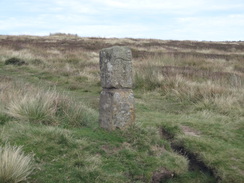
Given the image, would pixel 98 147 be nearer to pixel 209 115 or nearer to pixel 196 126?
pixel 196 126

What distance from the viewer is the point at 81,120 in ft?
21.7

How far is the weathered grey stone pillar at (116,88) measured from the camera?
6.12 meters

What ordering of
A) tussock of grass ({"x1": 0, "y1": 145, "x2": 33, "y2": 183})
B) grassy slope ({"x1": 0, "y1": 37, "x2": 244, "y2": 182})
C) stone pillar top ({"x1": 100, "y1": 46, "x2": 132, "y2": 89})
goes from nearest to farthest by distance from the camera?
1. tussock of grass ({"x1": 0, "y1": 145, "x2": 33, "y2": 183})
2. grassy slope ({"x1": 0, "y1": 37, "x2": 244, "y2": 182})
3. stone pillar top ({"x1": 100, "y1": 46, "x2": 132, "y2": 89})

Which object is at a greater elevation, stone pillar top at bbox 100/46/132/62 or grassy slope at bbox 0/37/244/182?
stone pillar top at bbox 100/46/132/62

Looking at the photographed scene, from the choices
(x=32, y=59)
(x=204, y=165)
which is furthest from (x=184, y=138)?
(x=32, y=59)

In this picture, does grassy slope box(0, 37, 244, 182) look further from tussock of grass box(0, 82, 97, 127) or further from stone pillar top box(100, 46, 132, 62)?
stone pillar top box(100, 46, 132, 62)

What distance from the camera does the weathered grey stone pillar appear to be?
6117 millimetres

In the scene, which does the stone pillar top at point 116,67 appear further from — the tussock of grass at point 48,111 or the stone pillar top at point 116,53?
the tussock of grass at point 48,111

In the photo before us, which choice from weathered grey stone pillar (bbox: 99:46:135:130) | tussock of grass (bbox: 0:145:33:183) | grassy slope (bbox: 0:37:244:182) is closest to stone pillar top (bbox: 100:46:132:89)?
weathered grey stone pillar (bbox: 99:46:135:130)

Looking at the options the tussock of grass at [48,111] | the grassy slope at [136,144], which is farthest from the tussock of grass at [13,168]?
the tussock of grass at [48,111]

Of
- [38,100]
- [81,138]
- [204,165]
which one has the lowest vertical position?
[204,165]

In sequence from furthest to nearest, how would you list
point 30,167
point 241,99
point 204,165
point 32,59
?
point 32,59 → point 241,99 → point 204,165 → point 30,167

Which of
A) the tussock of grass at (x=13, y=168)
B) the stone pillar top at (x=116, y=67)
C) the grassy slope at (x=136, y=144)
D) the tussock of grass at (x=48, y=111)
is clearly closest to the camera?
the tussock of grass at (x=13, y=168)

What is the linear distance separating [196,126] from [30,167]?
13.6 feet
